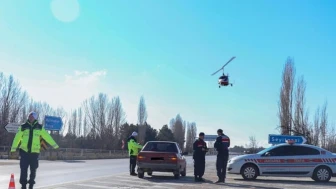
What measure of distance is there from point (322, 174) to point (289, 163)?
138 cm

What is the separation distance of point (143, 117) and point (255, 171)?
195 ft

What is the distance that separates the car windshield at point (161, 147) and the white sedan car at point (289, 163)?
2778mm

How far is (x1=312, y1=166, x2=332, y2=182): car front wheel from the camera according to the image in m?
17.6

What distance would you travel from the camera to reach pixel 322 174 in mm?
17641

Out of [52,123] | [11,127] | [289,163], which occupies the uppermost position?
[52,123]

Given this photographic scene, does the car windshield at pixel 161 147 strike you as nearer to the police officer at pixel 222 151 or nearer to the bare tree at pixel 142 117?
the police officer at pixel 222 151

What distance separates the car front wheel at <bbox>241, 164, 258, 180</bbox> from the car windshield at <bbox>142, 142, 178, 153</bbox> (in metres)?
3.13

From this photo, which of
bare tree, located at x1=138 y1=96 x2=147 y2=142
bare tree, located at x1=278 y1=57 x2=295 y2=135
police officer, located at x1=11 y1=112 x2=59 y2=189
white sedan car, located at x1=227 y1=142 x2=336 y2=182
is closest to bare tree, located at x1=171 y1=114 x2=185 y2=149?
bare tree, located at x1=138 y1=96 x2=147 y2=142

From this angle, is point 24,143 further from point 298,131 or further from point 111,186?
point 298,131

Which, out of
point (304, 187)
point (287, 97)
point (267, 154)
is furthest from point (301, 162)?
point (287, 97)

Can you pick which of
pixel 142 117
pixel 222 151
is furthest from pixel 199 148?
pixel 142 117

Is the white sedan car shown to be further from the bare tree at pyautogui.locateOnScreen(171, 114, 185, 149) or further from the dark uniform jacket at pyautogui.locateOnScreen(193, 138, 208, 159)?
the bare tree at pyautogui.locateOnScreen(171, 114, 185, 149)

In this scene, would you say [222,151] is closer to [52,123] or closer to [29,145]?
[29,145]

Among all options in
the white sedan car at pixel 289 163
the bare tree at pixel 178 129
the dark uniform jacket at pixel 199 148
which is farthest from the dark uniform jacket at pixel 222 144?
the bare tree at pixel 178 129
